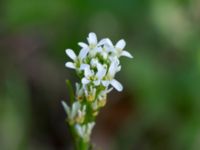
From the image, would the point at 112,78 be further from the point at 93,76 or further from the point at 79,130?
the point at 79,130

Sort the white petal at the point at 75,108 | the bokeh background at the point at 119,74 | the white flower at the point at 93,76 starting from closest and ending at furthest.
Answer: the white flower at the point at 93,76 < the white petal at the point at 75,108 < the bokeh background at the point at 119,74

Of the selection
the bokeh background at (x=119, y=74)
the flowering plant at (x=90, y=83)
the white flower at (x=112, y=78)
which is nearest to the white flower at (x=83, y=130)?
the flowering plant at (x=90, y=83)

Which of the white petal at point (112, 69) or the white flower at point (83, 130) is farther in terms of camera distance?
the white flower at point (83, 130)

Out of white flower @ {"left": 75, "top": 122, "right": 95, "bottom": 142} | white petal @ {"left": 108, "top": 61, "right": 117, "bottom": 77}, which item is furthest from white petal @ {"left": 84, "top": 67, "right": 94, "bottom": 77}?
white flower @ {"left": 75, "top": 122, "right": 95, "bottom": 142}

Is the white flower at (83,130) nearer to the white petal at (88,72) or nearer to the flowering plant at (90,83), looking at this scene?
the flowering plant at (90,83)

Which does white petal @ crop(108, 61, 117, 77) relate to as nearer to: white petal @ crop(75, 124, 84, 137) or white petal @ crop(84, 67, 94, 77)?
white petal @ crop(84, 67, 94, 77)

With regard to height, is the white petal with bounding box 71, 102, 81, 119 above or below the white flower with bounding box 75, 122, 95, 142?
above
